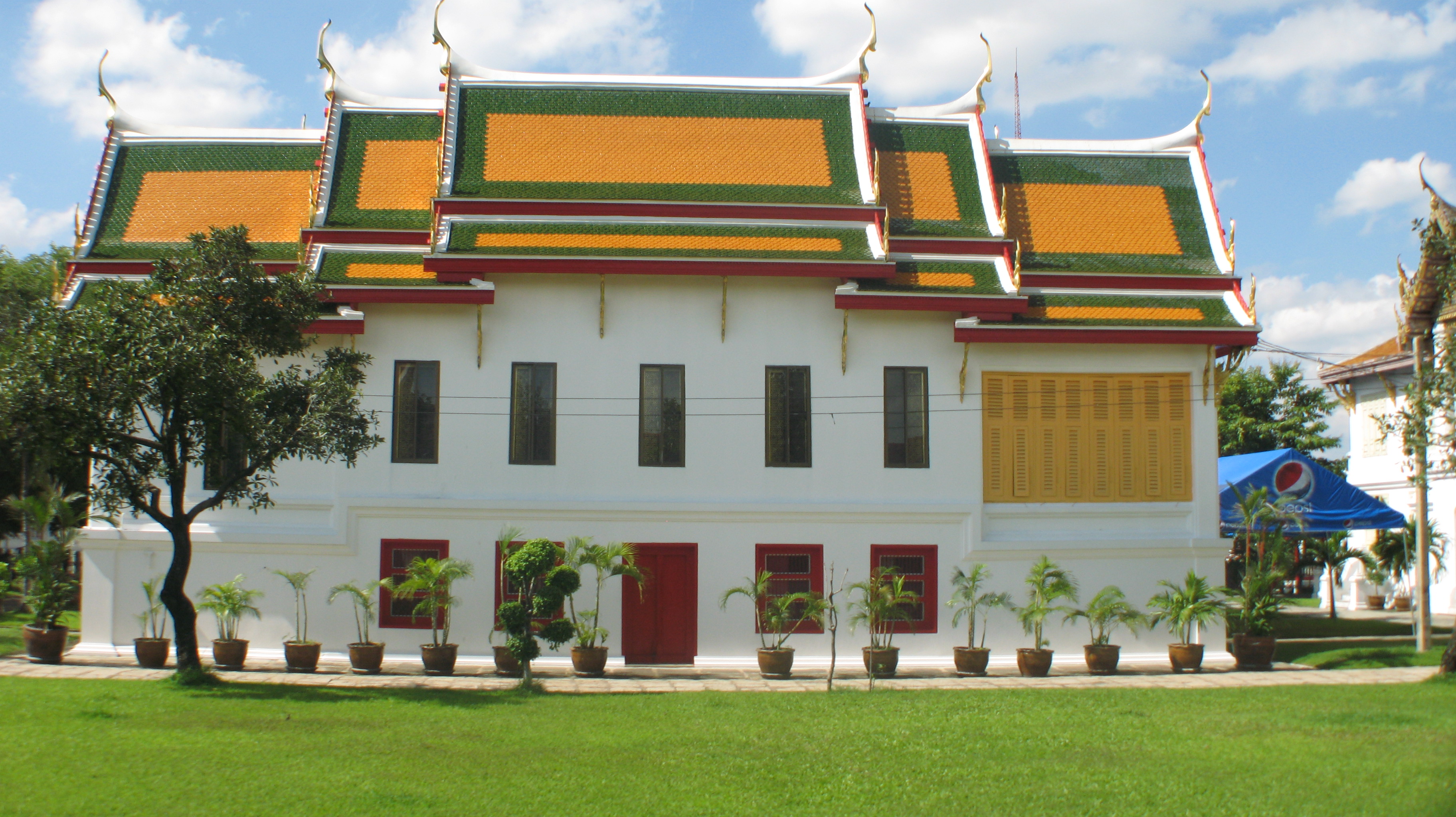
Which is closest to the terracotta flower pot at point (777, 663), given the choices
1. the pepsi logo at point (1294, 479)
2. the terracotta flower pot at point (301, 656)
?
the terracotta flower pot at point (301, 656)

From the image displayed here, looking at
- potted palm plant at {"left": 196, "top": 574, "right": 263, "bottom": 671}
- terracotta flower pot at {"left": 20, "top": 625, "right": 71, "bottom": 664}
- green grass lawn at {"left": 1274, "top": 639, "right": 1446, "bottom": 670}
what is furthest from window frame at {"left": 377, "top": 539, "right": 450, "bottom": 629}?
green grass lawn at {"left": 1274, "top": 639, "right": 1446, "bottom": 670}

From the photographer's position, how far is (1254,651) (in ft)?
52.7

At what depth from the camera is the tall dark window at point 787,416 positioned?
16578 mm

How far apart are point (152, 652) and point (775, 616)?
8594 mm

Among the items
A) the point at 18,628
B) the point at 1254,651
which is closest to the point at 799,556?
the point at 1254,651

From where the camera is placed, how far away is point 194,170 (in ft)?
61.9

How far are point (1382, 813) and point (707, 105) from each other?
14979mm

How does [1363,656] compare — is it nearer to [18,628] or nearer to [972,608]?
[972,608]

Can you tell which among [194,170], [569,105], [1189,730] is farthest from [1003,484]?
[194,170]

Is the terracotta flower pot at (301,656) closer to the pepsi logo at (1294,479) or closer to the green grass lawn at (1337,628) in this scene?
the green grass lawn at (1337,628)

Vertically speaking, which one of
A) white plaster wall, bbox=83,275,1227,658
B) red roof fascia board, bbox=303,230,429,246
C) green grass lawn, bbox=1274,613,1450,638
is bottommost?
green grass lawn, bbox=1274,613,1450,638

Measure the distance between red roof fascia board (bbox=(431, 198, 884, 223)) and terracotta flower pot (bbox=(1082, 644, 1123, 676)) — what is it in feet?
23.5

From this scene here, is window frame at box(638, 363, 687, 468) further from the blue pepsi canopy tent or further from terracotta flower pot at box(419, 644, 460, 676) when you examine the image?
the blue pepsi canopy tent

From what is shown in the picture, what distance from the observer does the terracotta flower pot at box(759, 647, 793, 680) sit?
15312 millimetres
